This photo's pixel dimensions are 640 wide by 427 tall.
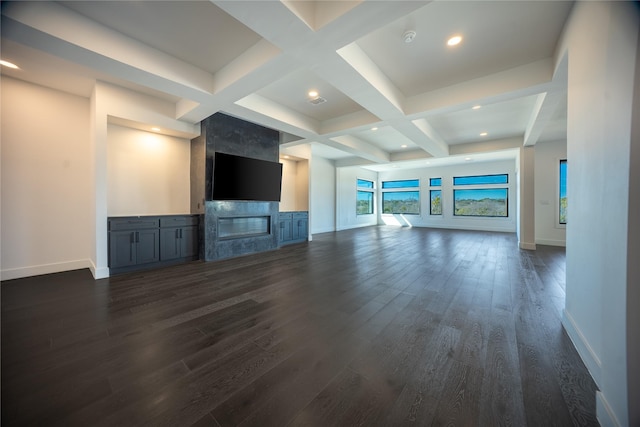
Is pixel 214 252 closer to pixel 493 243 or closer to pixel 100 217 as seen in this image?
pixel 100 217

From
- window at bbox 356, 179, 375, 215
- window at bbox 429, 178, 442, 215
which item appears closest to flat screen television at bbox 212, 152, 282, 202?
window at bbox 356, 179, 375, 215

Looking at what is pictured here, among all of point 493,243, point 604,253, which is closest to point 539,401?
point 604,253

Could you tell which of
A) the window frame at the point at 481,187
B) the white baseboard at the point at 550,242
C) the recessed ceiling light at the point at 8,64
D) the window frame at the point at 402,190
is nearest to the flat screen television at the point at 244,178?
the recessed ceiling light at the point at 8,64

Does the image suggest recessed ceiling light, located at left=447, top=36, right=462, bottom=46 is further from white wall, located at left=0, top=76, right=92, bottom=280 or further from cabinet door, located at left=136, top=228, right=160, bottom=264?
white wall, located at left=0, top=76, right=92, bottom=280

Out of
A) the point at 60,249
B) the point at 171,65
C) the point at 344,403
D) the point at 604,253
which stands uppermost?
the point at 171,65

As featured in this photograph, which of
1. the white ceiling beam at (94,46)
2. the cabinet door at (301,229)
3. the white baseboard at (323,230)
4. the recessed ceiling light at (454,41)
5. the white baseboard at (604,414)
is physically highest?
the recessed ceiling light at (454,41)

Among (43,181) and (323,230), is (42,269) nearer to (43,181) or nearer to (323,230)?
(43,181)

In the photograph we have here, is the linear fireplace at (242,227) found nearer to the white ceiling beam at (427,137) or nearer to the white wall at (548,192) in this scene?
the white ceiling beam at (427,137)

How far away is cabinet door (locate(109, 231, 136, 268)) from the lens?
3.83 m

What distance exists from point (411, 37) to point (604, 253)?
2597 millimetres

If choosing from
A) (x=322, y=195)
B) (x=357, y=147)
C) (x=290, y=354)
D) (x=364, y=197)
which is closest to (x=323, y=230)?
(x=322, y=195)

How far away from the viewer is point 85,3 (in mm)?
2236

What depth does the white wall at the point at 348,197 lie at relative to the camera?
10.4 m

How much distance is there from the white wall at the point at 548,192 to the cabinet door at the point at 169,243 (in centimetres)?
949
